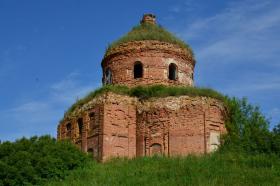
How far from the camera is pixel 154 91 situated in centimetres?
3095

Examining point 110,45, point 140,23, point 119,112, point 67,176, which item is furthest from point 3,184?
point 140,23

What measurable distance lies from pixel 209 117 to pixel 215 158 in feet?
13.2

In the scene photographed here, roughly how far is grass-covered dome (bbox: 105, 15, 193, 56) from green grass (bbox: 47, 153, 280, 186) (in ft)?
28.6

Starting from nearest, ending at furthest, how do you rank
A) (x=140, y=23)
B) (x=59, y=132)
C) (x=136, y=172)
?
(x=136, y=172) < (x=59, y=132) < (x=140, y=23)

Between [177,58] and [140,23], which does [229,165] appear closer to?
[177,58]

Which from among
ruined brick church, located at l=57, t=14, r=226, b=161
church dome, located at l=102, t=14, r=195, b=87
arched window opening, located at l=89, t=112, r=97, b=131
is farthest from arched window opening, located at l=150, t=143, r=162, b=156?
church dome, located at l=102, t=14, r=195, b=87

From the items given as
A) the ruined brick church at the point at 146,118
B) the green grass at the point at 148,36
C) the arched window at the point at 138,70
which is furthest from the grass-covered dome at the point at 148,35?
the arched window at the point at 138,70

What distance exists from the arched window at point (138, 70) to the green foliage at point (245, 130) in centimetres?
520

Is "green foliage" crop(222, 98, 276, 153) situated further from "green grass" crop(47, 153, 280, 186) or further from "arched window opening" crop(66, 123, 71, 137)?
"arched window opening" crop(66, 123, 71, 137)

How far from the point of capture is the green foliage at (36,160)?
24688 mm

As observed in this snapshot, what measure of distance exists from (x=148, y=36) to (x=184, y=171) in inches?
457

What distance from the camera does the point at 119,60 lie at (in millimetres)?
33156

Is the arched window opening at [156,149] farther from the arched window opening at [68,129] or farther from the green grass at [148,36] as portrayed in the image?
the green grass at [148,36]

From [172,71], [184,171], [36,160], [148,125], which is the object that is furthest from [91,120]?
[184,171]
